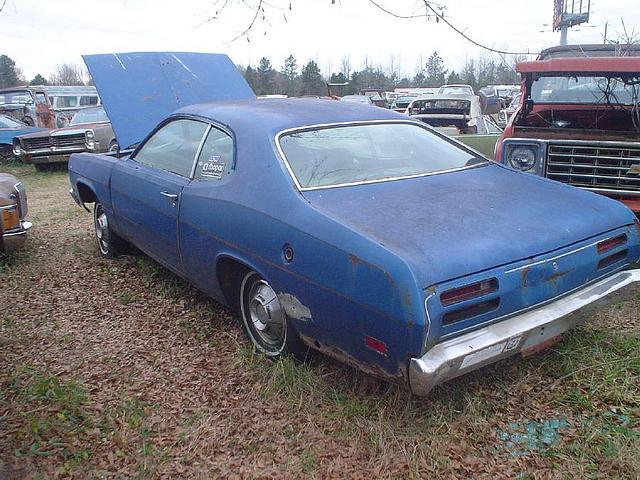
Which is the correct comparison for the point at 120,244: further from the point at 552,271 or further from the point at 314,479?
the point at 552,271

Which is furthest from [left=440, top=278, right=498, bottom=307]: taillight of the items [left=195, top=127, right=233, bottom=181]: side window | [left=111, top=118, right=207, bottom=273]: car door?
[left=111, top=118, right=207, bottom=273]: car door

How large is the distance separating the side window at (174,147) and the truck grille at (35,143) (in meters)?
9.02

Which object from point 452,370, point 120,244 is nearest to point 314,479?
point 452,370

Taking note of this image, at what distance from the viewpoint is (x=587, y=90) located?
5.73 meters

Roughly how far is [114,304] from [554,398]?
3.11 m

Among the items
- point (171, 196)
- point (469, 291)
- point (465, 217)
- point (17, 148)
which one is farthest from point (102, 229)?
point (17, 148)

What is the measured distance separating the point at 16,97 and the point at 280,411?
15559 millimetres

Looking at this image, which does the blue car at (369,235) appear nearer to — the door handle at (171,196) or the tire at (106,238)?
the door handle at (171,196)

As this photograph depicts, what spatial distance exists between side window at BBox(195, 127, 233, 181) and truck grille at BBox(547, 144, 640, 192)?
262 centimetres

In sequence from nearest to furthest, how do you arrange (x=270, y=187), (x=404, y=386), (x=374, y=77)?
(x=404, y=386) → (x=270, y=187) → (x=374, y=77)

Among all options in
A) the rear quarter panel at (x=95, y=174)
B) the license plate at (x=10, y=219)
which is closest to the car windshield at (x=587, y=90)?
the rear quarter panel at (x=95, y=174)

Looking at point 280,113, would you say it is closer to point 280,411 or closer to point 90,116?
point 280,411

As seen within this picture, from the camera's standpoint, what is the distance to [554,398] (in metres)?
3.07

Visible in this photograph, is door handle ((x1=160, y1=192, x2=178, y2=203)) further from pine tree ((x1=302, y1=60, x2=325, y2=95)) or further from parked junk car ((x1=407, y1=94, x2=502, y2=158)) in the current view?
pine tree ((x1=302, y1=60, x2=325, y2=95))
